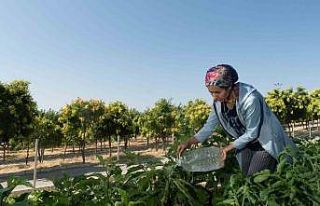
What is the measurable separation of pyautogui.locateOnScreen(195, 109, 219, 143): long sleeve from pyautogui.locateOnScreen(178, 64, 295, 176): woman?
193 millimetres

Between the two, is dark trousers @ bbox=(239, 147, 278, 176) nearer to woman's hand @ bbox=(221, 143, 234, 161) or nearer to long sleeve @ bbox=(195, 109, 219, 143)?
woman's hand @ bbox=(221, 143, 234, 161)

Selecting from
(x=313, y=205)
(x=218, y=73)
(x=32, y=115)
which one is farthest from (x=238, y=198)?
(x=32, y=115)

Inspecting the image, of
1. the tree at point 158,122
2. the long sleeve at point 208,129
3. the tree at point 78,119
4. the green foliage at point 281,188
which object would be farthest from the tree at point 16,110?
the green foliage at point 281,188

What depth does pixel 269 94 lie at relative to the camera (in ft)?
136

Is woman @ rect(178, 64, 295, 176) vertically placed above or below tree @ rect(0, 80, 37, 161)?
below

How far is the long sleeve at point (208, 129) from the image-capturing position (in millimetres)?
2441

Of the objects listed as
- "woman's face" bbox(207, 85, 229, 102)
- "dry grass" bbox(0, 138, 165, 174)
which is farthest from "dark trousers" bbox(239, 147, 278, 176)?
"dry grass" bbox(0, 138, 165, 174)

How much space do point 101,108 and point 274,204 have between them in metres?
34.6

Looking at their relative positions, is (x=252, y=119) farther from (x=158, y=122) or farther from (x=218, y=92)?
(x=158, y=122)

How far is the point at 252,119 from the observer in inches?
84.0

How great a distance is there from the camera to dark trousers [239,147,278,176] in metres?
2.08

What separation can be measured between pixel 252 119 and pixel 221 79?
0.84 ft

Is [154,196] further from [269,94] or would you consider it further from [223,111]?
[269,94]

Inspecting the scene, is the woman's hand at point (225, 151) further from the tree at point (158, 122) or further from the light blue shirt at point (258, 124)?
the tree at point (158, 122)
